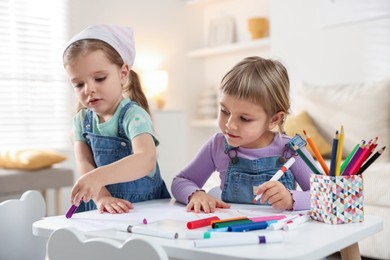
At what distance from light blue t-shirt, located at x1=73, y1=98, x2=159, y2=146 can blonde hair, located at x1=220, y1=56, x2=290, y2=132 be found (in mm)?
210

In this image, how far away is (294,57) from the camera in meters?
3.96

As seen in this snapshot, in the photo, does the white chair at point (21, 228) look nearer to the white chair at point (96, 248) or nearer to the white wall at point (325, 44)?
the white chair at point (96, 248)

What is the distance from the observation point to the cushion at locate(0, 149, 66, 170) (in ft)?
10.9

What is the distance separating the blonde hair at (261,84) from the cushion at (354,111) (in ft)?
5.65

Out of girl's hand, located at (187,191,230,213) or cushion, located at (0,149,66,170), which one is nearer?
girl's hand, located at (187,191,230,213)

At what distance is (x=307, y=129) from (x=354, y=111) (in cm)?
28

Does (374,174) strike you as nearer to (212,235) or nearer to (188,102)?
(212,235)

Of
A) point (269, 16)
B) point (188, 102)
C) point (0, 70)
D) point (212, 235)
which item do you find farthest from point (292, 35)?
point (212, 235)

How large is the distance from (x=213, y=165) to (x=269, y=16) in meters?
3.23

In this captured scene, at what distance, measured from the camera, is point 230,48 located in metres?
4.69

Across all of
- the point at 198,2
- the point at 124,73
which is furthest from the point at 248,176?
the point at 198,2

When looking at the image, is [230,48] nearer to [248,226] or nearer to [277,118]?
[277,118]

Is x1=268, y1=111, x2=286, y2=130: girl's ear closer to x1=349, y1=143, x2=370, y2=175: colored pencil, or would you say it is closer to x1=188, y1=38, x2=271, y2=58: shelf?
x1=349, y1=143, x2=370, y2=175: colored pencil

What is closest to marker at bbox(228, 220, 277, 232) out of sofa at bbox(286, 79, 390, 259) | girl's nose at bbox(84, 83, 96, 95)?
girl's nose at bbox(84, 83, 96, 95)
